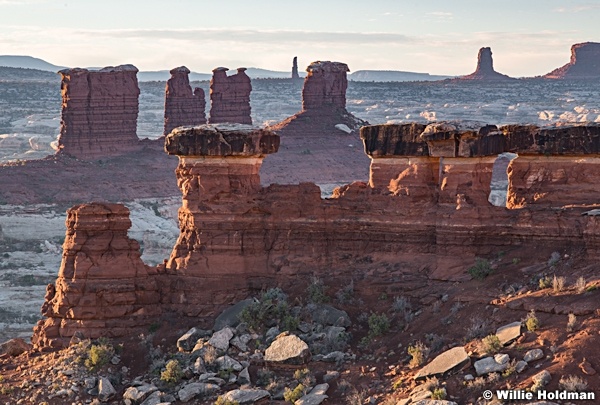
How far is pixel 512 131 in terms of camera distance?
84.1ft

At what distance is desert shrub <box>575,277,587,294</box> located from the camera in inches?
837

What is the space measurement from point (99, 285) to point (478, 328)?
775 cm

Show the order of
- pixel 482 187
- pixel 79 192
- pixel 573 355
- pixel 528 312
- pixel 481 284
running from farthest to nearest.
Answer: pixel 79 192
pixel 482 187
pixel 481 284
pixel 528 312
pixel 573 355

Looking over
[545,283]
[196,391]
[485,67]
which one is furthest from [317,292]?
[485,67]

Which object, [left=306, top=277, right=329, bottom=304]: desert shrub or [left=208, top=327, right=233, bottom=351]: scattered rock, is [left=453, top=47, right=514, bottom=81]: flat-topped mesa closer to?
[left=306, top=277, right=329, bottom=304]: desert shrub

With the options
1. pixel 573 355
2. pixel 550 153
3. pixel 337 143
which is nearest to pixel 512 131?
pixel 550 153

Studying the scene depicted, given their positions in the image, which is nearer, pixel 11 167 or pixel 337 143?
pixel 11 167

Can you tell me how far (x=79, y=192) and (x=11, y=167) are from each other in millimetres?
4807

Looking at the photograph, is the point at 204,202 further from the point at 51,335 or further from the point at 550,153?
the point at 550,153

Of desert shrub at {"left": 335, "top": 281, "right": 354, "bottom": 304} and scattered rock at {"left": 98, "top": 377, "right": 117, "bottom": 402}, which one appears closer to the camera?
scattered rock at {"left": 98, "top": 377, "right": 117, "bottom": 402}

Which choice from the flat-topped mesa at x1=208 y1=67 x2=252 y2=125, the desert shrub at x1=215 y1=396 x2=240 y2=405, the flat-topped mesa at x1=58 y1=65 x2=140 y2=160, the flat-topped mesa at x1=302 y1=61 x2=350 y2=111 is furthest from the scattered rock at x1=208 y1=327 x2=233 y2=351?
the flat-topped mesa at x1=302 y1=61 x2=350 y2=111

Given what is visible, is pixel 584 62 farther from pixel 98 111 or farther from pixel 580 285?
pixel 580 285

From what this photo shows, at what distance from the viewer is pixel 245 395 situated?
70.9ft

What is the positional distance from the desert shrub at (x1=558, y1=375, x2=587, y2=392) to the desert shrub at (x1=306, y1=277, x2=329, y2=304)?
6.90 metres
